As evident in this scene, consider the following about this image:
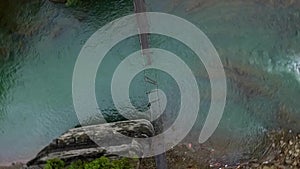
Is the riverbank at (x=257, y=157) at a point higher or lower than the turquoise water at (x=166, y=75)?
lower

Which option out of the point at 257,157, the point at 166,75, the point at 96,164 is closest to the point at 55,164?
the point at 96,164

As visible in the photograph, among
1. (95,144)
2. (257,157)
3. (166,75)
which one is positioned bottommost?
(257,157)

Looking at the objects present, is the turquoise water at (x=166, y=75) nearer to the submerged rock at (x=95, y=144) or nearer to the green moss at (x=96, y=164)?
the submerged rock at (x=95, y=144)

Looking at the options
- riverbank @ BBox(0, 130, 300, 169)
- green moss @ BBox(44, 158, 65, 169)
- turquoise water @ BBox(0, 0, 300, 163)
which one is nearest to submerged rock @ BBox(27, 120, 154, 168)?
green moss @ BBox(44, 158, 65, 169)

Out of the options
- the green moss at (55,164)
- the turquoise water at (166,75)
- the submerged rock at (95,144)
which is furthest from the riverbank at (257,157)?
the green moss at (55,164)

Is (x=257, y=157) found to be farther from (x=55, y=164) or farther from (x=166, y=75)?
(x=55, y=164)

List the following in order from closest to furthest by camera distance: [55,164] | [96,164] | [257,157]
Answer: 1. [96,164]
2. [55,164]
3. [257,157]
